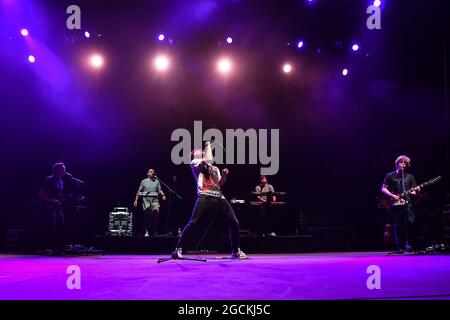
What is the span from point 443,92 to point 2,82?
12.9 meters

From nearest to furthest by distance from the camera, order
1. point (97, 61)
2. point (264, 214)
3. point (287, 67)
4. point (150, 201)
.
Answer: point (264, 214) → point (150, 201) → point (97, 61) → point (287, 67)

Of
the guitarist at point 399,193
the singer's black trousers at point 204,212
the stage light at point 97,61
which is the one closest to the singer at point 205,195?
the singer's black trousers at point 204,212

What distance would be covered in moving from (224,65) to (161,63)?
1894 mm

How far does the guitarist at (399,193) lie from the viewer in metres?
9.79

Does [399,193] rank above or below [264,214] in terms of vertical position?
above

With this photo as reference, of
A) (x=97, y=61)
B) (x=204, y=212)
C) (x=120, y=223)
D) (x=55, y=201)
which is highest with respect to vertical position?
(x=97, y=61)

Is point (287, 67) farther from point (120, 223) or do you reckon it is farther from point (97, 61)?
point (120, 223)

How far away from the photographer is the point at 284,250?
11969 millimetres

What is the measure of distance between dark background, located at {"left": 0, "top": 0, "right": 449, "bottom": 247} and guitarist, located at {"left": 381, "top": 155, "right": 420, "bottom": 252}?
13.6 ft

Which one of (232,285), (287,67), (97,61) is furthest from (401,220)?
(97,61)

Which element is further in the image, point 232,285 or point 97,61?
point 97,61

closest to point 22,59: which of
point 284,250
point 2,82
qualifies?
point 2,82

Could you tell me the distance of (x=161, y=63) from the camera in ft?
48.3

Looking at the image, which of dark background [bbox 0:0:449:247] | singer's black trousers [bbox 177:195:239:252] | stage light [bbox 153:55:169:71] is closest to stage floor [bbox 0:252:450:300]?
singer's black trousers [bbox 177:195:239:252]
